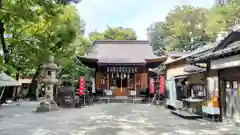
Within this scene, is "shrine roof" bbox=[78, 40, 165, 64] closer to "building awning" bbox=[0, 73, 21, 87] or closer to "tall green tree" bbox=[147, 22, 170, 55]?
"building awning" bbox=[0, 73, 21, 87]

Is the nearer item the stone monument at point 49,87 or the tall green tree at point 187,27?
the stone monument at point 49,87

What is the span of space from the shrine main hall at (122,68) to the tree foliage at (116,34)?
15314mm

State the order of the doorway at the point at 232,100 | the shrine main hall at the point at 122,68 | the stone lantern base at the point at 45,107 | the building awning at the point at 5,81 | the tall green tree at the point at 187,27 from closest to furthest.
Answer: the doorway at the point at 232,100, the building awning at the point at 5,81, the stone lantern base at the point at 45,107, the shrine main hall at the point at 122,68, the tall green tree at the point at 187,27

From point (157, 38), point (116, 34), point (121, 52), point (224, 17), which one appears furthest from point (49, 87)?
point (157, 38)

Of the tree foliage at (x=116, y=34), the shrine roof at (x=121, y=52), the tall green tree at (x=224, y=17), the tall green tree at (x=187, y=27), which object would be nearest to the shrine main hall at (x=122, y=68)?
the shrine roof at (x=121, y=52)

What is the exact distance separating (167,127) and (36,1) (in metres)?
6.30

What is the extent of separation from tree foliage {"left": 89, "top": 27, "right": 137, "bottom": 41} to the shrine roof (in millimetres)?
13177

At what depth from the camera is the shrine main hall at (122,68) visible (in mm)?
27156

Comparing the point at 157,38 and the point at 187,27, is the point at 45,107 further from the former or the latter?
the point at 157,38

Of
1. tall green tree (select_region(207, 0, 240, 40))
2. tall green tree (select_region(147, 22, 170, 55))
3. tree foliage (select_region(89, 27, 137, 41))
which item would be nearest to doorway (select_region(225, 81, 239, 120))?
tall green tree (select_region(207, 0, 240, 40))

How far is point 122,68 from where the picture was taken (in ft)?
90.0

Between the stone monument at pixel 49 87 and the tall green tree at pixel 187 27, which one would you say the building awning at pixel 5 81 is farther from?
the tall green tree at pixel 187 27

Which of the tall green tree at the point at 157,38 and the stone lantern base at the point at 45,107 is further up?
the tall green tree at the point at 157,38

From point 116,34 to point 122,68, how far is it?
1883 centimetres
